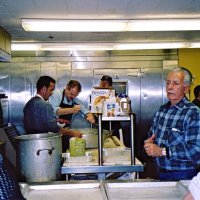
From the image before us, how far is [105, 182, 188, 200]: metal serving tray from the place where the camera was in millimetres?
1962

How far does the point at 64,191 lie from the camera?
2129 mm

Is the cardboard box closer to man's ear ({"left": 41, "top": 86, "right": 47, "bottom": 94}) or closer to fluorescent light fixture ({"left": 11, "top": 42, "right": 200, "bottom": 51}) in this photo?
man's ear ({"left": 41, "top": 86, "right": 47, "bottom": 94})

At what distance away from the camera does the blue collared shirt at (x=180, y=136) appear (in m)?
2.61

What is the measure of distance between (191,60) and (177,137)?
488 cm

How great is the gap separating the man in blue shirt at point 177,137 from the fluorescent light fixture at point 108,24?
167 cm

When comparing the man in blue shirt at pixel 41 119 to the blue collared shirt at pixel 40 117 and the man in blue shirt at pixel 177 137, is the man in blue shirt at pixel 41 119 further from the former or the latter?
the man in blue shirt at pixel 177 137

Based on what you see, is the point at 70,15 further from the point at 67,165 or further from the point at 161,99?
the point at 161,99

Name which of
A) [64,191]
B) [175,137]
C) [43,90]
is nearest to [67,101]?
[43,90]

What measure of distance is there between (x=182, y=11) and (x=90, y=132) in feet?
5.60

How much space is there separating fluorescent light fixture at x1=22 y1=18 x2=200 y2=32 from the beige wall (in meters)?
2.83

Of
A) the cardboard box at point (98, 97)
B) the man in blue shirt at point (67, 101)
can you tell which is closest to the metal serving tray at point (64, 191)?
the cardboard box at point (98, 97)

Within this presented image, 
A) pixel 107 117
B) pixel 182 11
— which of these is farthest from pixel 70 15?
pixel 107 117

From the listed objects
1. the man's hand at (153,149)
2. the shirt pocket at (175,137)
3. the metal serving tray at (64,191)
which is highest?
the shirt pocket at (175,137)

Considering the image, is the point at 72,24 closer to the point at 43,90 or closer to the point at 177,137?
the point at 43,90
